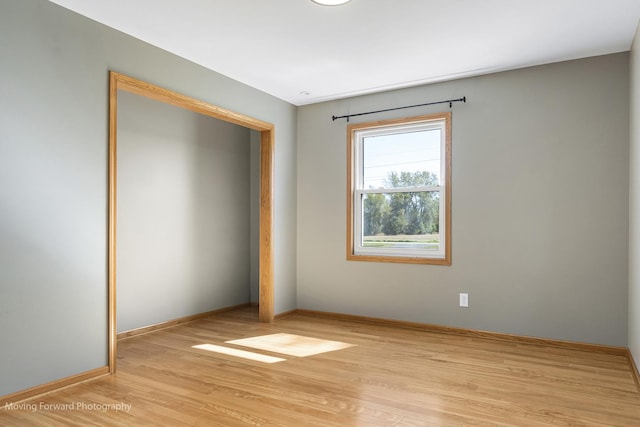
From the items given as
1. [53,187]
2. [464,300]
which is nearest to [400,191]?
[464,300]

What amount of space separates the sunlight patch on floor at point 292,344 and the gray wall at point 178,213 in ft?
3.73

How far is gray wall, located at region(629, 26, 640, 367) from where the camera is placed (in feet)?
9.75

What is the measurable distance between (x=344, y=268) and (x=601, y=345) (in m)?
2.45

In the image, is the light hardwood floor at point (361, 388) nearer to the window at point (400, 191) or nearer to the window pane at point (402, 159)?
the window at point (400, 191)

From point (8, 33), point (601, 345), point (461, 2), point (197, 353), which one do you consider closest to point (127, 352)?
point (197, 353)

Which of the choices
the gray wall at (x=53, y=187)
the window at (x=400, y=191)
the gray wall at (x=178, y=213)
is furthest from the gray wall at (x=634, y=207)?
the gray wall at (x=178, y=213)

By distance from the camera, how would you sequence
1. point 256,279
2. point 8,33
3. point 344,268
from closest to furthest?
point 8,33 → point 344,268 → point 256,279

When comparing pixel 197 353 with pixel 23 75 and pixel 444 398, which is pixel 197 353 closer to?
pixel 444 398

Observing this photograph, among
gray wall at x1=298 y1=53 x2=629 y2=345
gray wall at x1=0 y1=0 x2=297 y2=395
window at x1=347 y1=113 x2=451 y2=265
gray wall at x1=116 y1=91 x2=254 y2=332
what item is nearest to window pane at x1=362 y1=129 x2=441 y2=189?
window at x1=347 y1=113 x2=451 y2=265

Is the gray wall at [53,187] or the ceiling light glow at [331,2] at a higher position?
the ceiling light glow at [331,2]

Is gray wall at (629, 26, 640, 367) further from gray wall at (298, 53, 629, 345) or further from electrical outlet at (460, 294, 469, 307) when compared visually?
electrical outlet at (460, 294, 469, 307)

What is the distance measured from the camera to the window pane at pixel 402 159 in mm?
4445

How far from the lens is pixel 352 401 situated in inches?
102

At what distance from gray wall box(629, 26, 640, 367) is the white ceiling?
0.31 meters
